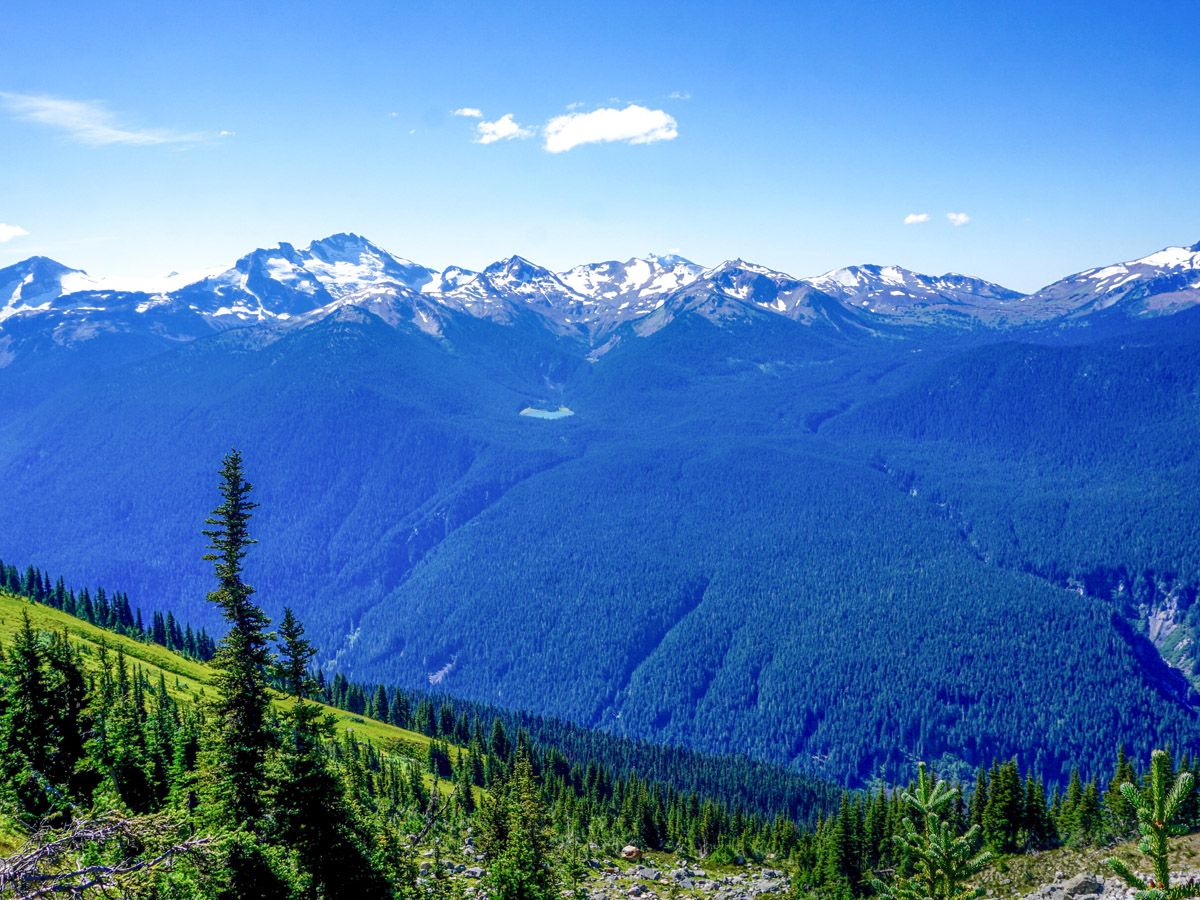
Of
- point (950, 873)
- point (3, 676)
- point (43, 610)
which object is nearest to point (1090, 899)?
point (950, 873)

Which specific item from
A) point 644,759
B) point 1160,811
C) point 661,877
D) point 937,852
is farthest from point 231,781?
point 644,759

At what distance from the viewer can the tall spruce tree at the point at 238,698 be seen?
3147 cm

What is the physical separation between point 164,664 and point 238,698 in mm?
101119

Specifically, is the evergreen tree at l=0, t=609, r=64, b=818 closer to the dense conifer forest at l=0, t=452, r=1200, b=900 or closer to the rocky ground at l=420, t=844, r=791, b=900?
the dense conifer forest at l=0, t=452, r=1200, b=900

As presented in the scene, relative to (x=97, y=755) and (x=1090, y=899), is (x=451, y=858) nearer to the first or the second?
(x=97, y=755)

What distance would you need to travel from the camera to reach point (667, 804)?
390 ft

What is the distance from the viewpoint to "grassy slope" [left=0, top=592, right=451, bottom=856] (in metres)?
104

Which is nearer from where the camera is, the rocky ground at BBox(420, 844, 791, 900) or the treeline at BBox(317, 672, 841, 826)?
the rocky ground at BBox(420, 844, 791, 900)

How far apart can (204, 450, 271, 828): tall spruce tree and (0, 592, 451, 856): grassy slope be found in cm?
7105

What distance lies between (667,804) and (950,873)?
4308 inches

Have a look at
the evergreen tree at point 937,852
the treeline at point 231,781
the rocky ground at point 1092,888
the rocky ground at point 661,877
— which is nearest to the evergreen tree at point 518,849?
the treeline at point 231,781

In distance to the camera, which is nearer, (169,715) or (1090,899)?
(1090,899)

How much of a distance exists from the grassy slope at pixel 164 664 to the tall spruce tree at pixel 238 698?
71055 mm

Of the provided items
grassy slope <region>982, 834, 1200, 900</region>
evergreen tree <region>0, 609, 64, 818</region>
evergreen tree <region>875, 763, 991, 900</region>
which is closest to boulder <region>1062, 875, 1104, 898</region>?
grassy slope <region>982, 834, 1200, 900</region>
